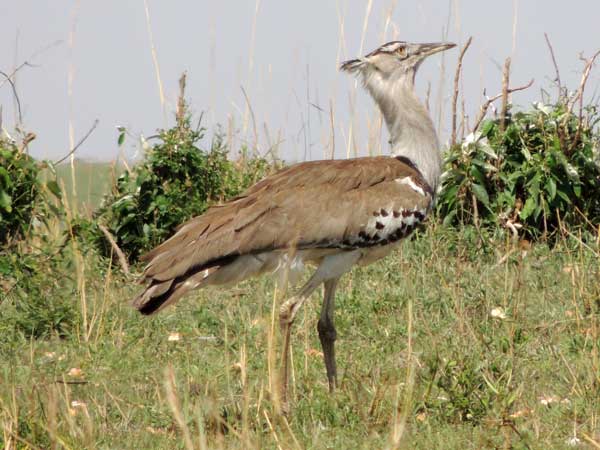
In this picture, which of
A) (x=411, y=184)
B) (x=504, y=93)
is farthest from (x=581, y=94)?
(x=411, y=184)

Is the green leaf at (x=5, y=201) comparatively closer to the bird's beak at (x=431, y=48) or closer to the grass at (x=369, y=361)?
the grass at (x=369, y=361)

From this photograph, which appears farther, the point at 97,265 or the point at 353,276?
the point at 97,265

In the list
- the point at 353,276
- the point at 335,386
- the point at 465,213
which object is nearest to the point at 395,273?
the point at 353,276

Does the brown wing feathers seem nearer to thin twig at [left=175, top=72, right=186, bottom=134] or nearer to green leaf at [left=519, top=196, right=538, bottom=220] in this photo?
green leaf at [left=519, top=196, right=538, bottom=220]

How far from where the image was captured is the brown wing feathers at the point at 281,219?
3.97 m

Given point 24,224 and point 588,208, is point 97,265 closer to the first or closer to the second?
point 24,224

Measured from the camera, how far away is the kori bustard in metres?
4.01

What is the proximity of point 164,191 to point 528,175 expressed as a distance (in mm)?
1914

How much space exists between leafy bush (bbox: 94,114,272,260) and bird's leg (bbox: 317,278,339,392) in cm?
171

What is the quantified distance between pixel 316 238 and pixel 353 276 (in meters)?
1.41

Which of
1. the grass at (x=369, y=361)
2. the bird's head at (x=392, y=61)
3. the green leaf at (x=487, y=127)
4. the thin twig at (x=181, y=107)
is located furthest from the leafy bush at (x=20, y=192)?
the green leaf at (x=487, y=127)

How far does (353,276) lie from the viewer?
5.58 metres

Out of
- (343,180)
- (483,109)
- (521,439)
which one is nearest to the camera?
(521,439)

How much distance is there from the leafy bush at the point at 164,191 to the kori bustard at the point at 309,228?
1.67 m
